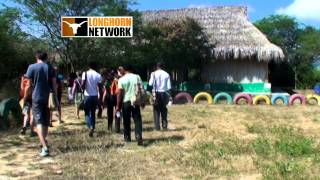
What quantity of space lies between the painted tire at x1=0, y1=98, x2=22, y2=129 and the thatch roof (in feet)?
55.7

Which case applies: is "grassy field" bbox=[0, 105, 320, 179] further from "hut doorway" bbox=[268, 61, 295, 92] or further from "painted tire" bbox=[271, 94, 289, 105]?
"hut doorway" bbox=[268, 61, 295, 92]

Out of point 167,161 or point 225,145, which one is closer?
point 167,161

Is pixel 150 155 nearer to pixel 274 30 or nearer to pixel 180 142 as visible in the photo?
pixel 180 142

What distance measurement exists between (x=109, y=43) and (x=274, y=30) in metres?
32.0

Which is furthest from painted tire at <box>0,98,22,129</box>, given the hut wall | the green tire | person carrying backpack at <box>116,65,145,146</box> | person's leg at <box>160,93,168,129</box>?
the hut wall

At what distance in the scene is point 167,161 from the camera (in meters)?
10.1

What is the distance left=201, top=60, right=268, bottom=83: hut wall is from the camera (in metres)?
33.7

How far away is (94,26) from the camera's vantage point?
82.2 ft

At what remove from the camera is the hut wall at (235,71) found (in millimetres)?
33719

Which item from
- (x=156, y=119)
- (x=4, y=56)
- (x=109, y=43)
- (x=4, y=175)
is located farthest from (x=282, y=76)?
(x=4, y=175)

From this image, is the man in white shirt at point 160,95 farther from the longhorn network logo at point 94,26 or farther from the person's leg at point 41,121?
the longhorn network logo at point 94,26

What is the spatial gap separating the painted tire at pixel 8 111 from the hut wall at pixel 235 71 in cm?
1891

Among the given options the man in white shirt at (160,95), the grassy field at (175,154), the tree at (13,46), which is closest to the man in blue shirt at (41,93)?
the grassy field at (175,154)

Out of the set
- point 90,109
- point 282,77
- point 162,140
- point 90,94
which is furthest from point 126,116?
point 282,77
